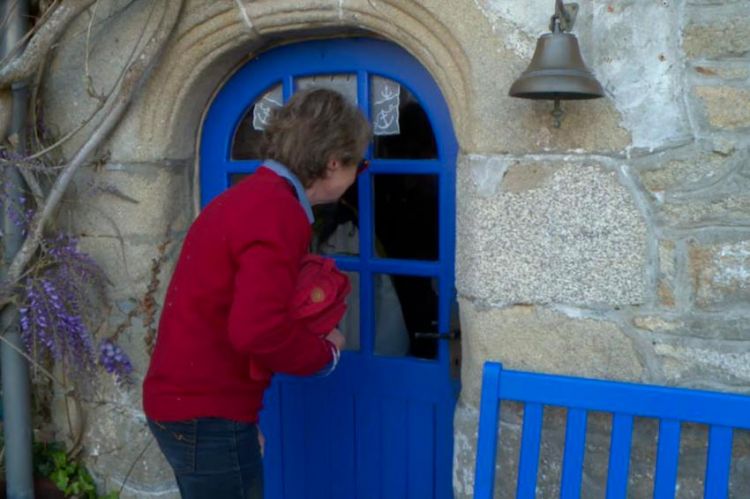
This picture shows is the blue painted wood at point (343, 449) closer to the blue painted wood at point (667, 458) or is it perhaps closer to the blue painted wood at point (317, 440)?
the blue painted wood at point (317, 440)

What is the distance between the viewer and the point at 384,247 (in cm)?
285

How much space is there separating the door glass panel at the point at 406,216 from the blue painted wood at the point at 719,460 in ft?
3.54

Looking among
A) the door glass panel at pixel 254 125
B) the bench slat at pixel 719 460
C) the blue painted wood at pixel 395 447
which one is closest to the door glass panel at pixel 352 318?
the blue painted wood at pixel 395 447

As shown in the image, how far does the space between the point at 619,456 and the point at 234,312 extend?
1.06 meters

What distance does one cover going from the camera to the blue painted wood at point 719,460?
1981 millimetres

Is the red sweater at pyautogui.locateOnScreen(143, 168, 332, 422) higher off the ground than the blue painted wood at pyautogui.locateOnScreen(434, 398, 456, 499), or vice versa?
the red sweater at pyautogui.locateOnScreen(143, 168, 332, 422)

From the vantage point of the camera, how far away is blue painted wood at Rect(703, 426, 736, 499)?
198 cm

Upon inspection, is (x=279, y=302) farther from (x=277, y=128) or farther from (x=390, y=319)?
(x=390, y=319)

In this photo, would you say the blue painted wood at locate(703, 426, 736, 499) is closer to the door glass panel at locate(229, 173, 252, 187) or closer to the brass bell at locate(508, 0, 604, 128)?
the brass bell at locate(508, 0, 604, 128)

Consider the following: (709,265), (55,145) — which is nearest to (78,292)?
(55,145)

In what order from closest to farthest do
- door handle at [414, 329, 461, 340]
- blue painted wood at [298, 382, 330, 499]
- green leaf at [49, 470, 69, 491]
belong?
door handle at [414, 329, 461, 340] → blue painted wood at [298, 382, 330, 499] → green leaf at [49, 470, 69, 491]

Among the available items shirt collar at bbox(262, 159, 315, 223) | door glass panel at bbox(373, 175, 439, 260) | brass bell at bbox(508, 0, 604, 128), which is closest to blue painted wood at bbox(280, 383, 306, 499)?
door glass panel at bbox(373, 175, 439, 260)

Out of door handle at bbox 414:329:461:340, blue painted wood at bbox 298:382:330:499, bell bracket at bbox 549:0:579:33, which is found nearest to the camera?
bell bracket at bbox 549:0:579:33

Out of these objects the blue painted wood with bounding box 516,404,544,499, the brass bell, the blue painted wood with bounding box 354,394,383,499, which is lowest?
the blue painted wood with bounding box 354,394,383,499
